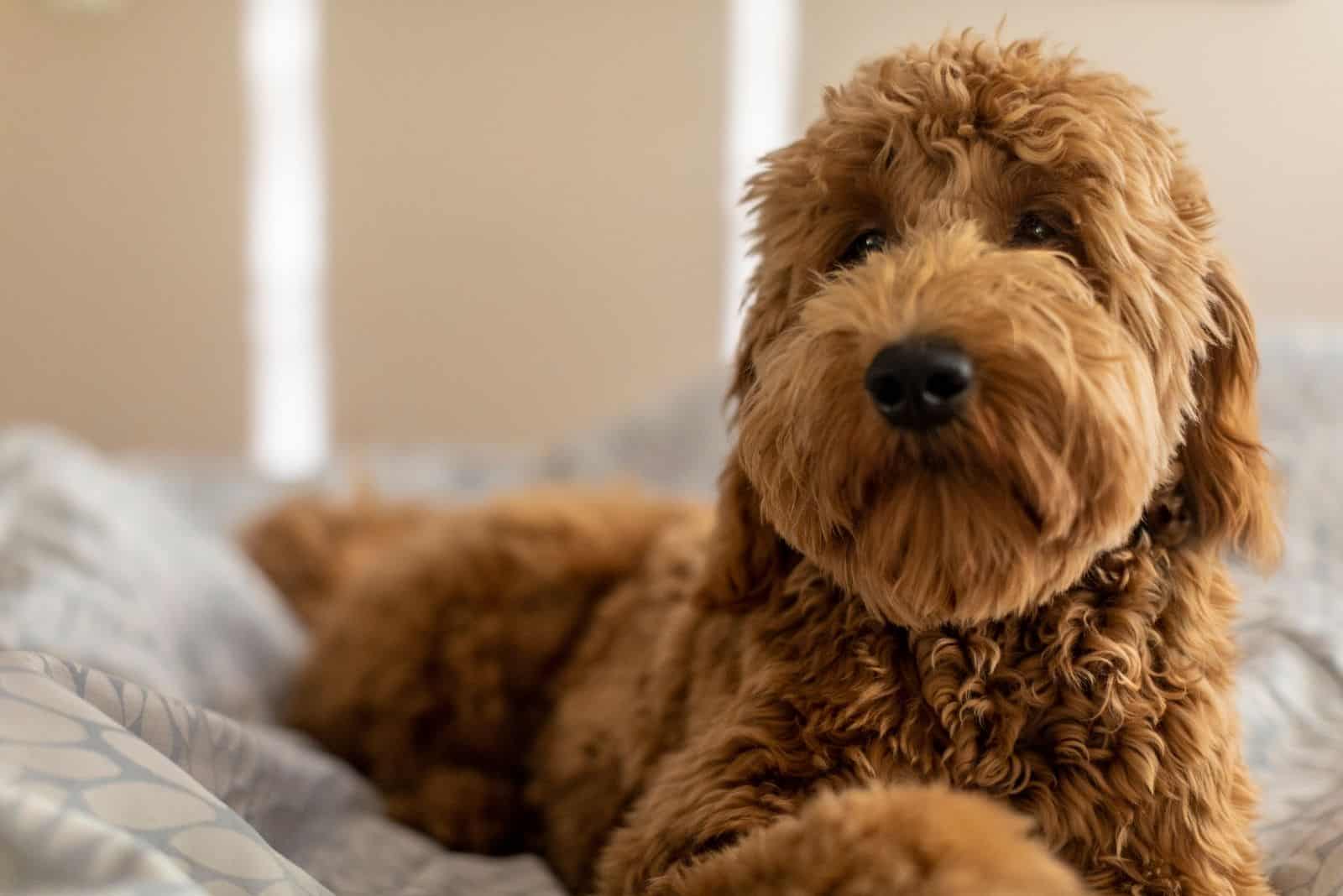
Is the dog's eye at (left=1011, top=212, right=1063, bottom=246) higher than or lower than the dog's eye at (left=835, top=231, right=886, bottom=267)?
higher

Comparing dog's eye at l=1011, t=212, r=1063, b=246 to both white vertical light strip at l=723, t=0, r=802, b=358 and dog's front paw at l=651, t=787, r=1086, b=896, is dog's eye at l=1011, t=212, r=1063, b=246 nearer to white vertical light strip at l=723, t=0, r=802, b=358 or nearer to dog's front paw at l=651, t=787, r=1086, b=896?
dog's front paw at l=651, t=787, r=1086, b=896

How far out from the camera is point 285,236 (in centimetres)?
445

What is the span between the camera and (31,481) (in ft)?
7.64

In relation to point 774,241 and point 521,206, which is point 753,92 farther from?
point 774,241

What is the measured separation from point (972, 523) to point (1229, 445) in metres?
0.37

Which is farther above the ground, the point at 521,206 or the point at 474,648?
the point at 521,206

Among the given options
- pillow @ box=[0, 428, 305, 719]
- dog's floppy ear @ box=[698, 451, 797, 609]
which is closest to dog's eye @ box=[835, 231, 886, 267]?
dog's floppy ear @ box=[698, 451, 797, 609]

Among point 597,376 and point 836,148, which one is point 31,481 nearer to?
point 836,148

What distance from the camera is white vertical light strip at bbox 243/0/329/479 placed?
14.2 ft

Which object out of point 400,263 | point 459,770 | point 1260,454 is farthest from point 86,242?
point 1260,454

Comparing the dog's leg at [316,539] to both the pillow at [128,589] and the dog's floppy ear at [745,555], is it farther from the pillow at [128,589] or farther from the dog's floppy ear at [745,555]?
the dog's floppy ear at [745,555]

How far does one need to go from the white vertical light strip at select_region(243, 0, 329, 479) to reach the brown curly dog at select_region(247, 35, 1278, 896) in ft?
10.4

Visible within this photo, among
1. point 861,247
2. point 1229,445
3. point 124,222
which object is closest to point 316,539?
point 861,247

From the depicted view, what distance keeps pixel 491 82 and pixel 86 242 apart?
1.55 m
